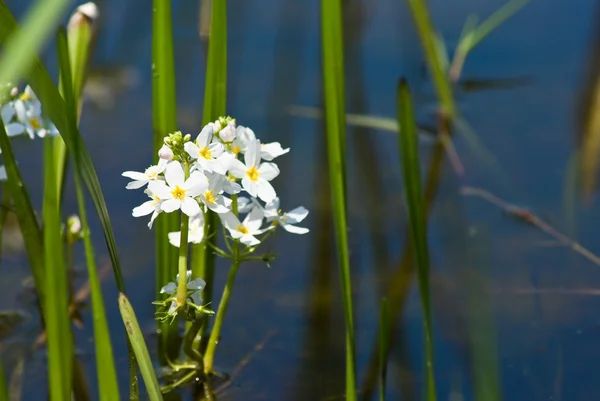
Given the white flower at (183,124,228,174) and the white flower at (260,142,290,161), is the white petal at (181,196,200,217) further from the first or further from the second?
the white flower at (260,142,290,161)

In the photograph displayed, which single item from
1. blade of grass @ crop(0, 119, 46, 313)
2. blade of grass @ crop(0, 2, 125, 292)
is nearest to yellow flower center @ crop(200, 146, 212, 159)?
blade of grass @ crop(0, 2, 125, 292)

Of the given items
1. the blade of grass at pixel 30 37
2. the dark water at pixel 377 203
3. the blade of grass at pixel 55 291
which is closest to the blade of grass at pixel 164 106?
the dark water at pixel 377 203

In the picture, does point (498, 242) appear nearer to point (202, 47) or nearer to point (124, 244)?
point (124, 244)


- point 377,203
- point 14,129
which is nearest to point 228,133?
point 14,129

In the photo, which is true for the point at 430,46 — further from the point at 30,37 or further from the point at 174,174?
the point at 30,37

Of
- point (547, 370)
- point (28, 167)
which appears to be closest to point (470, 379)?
point (547, 370)
